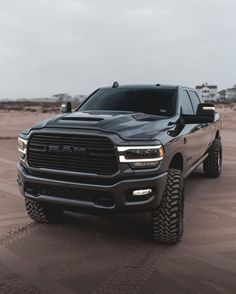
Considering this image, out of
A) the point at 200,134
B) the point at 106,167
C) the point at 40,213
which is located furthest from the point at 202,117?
the point at 40,213

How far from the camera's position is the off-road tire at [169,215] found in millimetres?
4750

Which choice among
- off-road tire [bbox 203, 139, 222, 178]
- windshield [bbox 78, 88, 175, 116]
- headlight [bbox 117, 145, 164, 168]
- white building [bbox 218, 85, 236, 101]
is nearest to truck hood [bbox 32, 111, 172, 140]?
headlight [bbox 117, 145, 164, 168]

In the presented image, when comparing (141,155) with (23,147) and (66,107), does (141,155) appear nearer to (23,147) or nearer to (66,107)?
(23,147)

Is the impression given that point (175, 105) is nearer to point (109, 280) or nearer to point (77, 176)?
point (77, 176)

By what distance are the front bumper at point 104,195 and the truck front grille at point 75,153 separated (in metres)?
0.16

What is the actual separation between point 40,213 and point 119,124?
164cm

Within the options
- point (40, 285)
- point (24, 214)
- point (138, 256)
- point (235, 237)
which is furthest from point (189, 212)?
point (40, 285)

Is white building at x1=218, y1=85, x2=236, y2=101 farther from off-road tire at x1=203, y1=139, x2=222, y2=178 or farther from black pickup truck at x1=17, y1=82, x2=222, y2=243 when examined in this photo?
black pickup truck at x1=17, y1=82, x2=222, y2=243

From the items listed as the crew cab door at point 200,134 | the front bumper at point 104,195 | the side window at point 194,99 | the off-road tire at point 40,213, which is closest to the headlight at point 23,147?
the front bumper at point 104,195

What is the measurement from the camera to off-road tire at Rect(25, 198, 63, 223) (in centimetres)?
543

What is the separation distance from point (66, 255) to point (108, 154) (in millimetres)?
1132

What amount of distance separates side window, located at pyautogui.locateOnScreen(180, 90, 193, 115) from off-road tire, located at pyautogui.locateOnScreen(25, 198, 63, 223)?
2.36 metres

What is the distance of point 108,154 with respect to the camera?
4.41 meters

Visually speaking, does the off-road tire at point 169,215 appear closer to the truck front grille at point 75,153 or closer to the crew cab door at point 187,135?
the truck front grille at point 75,153
